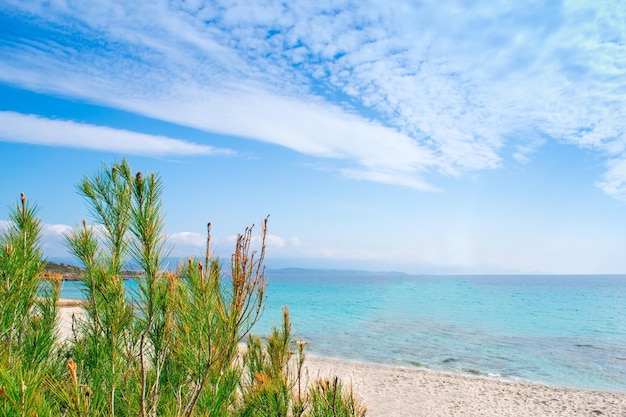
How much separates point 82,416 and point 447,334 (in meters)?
25.9

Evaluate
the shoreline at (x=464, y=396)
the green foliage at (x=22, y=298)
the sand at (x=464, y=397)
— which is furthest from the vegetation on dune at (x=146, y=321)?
A: the shoreline at (x=464, y=396)

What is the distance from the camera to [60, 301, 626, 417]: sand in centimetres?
1063

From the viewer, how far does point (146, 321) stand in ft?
7.84

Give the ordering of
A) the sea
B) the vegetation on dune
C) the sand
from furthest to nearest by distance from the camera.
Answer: the sea
the sand
the vegetation on dune

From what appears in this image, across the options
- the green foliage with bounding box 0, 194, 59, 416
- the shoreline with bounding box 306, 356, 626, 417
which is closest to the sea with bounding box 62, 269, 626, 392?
the shoreline with bounding box 306, 356, 626, 417

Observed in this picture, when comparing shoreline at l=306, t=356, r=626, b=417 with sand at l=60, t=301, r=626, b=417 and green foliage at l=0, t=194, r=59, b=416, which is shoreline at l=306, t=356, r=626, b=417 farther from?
green foliage at l=0, t=194, r=59, b=416

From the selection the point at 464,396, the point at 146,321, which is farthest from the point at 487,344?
the point at 146,321

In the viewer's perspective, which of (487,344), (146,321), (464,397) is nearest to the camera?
(146,321)

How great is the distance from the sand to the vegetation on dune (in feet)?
27.2

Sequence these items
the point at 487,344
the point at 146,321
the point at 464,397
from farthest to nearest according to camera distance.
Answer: the point at 487,344 < the point at 464,397 < the point at 146,321

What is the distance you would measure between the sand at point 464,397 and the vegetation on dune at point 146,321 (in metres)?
8.28

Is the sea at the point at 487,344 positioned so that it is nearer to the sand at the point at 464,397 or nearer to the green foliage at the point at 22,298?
the sand at the point at 464,397

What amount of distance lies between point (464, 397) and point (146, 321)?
11.5 meters

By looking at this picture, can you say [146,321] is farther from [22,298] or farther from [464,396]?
[464,396]
